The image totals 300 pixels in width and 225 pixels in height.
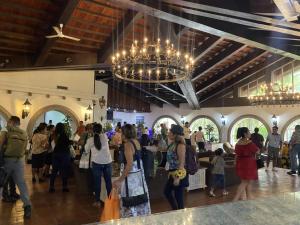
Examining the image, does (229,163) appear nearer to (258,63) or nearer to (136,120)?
(258,63)

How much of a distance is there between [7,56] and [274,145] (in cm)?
843

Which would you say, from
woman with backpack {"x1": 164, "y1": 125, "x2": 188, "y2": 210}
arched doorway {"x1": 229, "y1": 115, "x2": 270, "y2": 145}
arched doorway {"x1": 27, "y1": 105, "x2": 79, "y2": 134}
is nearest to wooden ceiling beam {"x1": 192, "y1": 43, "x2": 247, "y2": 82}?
arched doorway {"x1": 229, "y1": 115, "x2": 270, "y2": 145}

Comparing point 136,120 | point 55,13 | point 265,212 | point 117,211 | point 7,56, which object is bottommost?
point 117,211

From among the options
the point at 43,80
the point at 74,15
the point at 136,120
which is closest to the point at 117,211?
the point at 74,15

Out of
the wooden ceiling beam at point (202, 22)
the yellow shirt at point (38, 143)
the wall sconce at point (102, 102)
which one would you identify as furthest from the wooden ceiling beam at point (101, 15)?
the wall sconce at point (102, 102)

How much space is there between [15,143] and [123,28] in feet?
16.1

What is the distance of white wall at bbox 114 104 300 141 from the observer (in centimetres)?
1493

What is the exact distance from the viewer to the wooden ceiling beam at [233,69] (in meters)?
12.4

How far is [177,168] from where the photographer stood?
369 cm

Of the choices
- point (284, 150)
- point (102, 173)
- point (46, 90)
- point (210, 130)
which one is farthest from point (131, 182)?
point (210, 130)

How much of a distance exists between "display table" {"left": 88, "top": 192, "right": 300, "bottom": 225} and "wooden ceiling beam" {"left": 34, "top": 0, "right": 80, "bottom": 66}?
563 centimetres

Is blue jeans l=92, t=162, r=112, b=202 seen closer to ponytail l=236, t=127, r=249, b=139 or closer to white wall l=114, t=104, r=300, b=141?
ponytail l=236, t=127, r=249, b=139

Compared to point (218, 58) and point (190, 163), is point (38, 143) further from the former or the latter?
point (218, 58)

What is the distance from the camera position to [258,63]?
1451 cm
